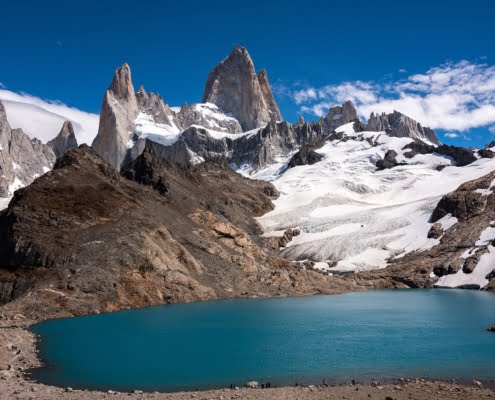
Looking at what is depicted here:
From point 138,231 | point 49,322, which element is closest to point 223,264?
point 138,231

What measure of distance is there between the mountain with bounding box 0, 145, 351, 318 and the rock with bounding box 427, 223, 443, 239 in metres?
40.5

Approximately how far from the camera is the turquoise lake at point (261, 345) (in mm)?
32500

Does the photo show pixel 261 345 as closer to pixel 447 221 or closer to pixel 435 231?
pixel 435 231

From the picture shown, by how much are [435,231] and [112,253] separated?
293 ft

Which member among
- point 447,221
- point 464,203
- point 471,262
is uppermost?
point 464,203

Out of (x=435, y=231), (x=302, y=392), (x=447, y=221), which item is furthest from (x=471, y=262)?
(x=302, y=392)

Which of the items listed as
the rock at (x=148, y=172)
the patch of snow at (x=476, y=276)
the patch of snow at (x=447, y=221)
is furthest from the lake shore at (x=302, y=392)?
the patch of snow at (x=447, y=221)

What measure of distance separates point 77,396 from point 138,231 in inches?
2185

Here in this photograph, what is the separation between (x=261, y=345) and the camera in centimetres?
4303

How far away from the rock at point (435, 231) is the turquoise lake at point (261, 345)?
207ft

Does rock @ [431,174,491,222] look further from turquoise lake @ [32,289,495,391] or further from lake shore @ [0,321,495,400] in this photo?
lake shore @ [0,321,495,400]

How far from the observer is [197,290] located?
79.7 metres

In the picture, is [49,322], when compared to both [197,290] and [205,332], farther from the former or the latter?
[197,290]

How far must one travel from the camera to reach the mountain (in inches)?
2672
